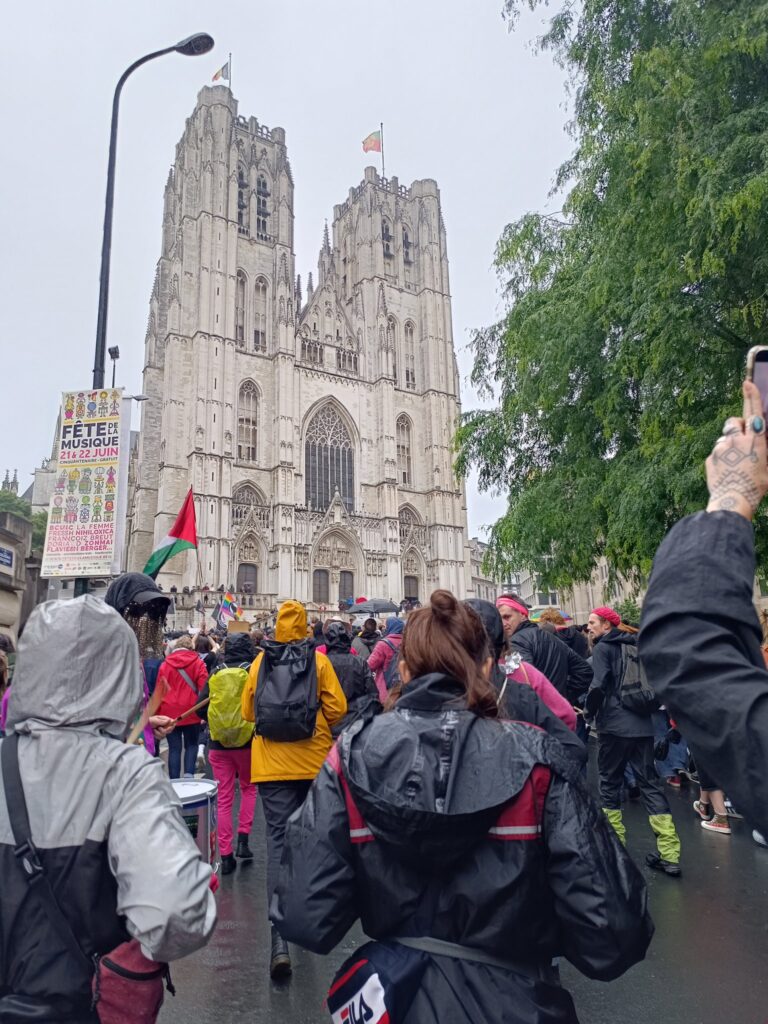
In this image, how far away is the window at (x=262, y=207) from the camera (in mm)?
40312

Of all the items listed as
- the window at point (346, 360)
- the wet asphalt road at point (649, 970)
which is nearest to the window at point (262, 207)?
the window at point (346, 360)

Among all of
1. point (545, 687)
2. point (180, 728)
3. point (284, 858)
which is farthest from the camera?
point (180, 728)

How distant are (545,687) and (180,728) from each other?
465 cm

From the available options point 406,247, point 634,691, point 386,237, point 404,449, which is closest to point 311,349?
point 404,449

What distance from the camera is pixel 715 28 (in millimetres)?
6723

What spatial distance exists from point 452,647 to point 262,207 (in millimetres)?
43810

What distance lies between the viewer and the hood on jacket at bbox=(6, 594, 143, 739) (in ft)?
5.88

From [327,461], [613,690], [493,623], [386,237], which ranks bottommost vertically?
[613,690]

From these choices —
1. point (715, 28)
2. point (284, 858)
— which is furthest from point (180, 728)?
point (715, 28)

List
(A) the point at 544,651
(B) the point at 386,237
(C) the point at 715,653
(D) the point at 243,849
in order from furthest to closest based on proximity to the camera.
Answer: (B) the point at 386,237 < (D) the point at 243,849 < (A) the point at 544,651 < (C) the point at 715,653

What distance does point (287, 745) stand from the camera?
4.09 m

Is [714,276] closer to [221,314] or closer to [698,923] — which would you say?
[698,923]

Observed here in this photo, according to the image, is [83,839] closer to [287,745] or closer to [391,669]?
[287,745]

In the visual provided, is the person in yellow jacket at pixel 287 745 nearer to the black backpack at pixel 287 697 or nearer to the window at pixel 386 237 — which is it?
the black backpack at pixel 287 697
